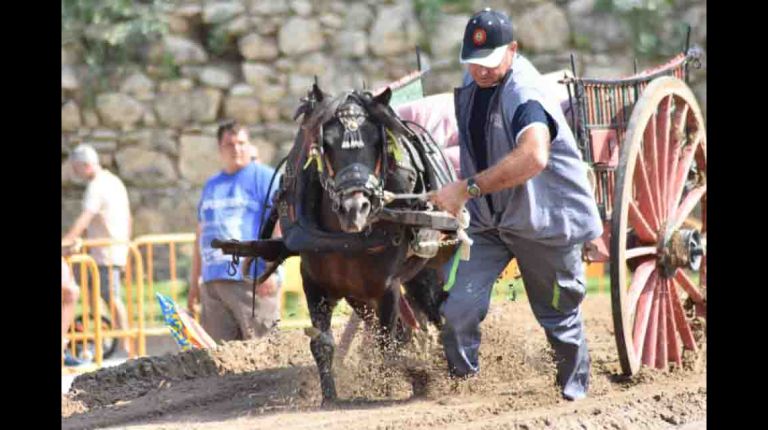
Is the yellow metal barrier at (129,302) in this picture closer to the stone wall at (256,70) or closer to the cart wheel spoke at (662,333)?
the stone wall at (256,70)

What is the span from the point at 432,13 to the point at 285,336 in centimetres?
565

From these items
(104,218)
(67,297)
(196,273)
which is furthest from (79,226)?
(196,273)

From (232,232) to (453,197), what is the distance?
10.9 ft

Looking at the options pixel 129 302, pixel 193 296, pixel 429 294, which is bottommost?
pixel 129 302

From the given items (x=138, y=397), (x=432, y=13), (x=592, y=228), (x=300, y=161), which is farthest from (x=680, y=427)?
(x=432, y=13)

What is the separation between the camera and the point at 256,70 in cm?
1391

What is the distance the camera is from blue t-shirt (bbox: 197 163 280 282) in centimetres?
942

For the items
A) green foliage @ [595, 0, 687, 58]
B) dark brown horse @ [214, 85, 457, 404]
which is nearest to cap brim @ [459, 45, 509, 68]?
dark brown horse @ [214, 85, 457, 404]

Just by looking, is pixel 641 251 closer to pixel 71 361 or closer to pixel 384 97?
pixel 384 97

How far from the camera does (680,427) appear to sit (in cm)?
652

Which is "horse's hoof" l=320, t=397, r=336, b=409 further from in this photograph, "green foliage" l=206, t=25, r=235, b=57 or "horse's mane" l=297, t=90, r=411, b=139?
"green foliage" l=206, t=25, r=235, b=57

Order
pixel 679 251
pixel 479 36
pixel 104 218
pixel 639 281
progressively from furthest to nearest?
pixel 104 218 → pixel 679 251 → pixel 639 281 → pixel 479 36

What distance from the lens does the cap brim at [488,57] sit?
6531 millimetres

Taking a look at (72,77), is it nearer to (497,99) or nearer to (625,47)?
(625,47)
